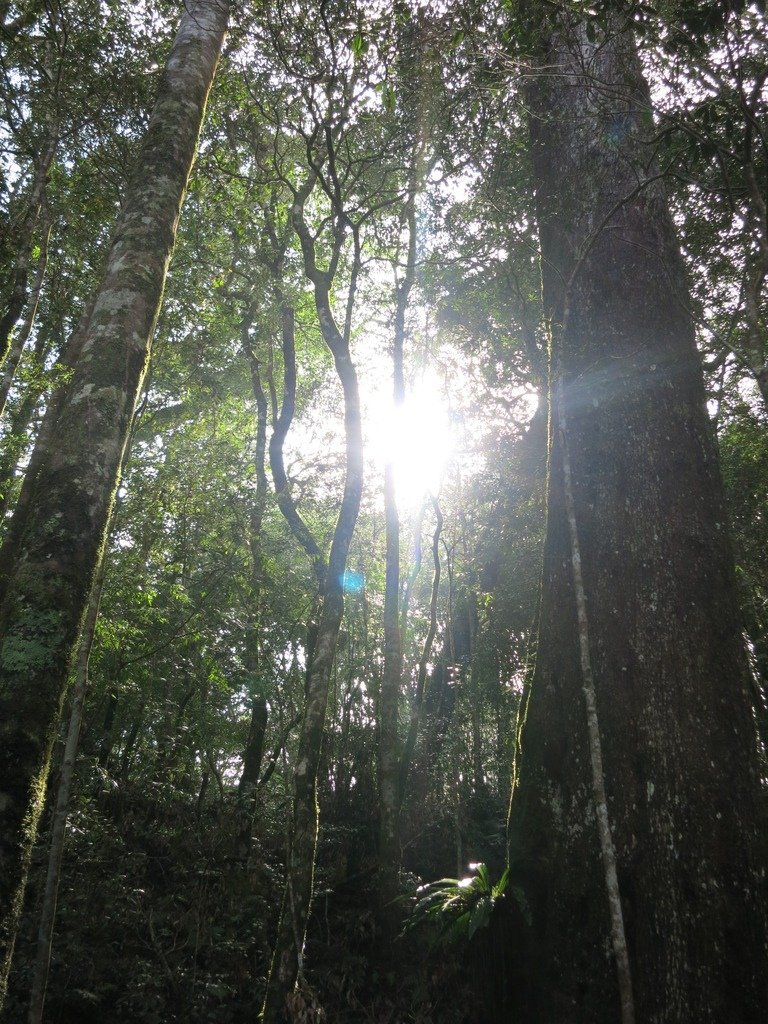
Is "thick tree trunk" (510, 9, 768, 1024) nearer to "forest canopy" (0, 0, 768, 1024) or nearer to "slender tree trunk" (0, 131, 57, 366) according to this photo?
"forest canopy" (0, 0, 768, 1024)

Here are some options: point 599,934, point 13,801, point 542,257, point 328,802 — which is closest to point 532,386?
point 542,257

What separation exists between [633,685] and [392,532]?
6633 millimetres

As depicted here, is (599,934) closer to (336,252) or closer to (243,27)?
(336,252)

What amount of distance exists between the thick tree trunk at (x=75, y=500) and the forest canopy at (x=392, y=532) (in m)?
0.02

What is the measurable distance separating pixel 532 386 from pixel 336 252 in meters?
5.83

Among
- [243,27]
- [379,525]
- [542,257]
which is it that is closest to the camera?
[542,257]

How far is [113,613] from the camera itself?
8.75 metres

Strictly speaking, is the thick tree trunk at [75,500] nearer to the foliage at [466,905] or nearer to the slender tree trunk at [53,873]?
the slender tree trunk at [53,873]

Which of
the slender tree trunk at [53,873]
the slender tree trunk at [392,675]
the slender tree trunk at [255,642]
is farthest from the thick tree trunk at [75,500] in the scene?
the slender tree trunk at [255,642]

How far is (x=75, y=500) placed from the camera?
256 cm

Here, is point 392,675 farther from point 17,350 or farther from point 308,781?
point 17,350

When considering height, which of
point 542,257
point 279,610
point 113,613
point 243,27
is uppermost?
point 243,27

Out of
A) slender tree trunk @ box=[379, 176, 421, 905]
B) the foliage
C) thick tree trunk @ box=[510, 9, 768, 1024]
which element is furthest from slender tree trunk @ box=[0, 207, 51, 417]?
the foliage

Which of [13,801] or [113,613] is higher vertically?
[113,613]
